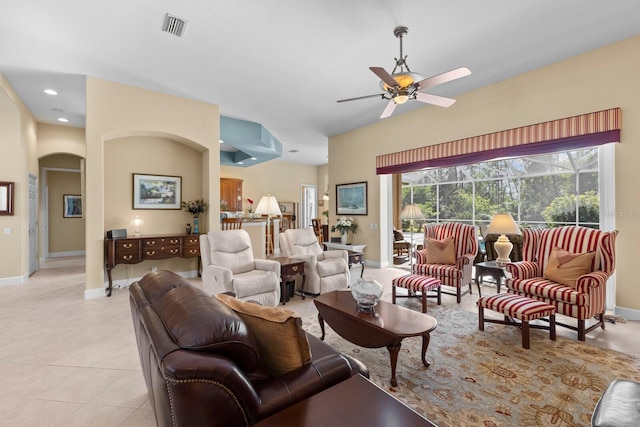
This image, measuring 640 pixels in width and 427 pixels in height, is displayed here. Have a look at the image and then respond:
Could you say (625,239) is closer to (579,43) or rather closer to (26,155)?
(579,43)

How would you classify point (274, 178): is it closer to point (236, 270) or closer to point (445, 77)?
point (236, 270)

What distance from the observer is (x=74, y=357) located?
8.60 feet

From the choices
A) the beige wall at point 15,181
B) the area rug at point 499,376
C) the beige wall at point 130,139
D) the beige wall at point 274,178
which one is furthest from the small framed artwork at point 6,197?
the area rug at point 499,376

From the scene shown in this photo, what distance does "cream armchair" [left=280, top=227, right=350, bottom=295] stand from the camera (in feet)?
14.3

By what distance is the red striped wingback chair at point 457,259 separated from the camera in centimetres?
399

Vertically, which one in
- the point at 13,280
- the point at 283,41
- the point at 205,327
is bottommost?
the point at 13,280

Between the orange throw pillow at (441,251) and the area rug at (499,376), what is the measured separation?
123 centimetres

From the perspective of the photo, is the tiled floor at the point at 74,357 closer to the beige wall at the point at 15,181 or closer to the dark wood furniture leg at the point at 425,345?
the beige wall at the point at 15,181

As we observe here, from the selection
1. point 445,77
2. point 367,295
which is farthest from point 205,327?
point 445,77

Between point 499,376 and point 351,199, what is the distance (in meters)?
5.21

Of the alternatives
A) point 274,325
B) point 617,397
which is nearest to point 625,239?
point 617,397

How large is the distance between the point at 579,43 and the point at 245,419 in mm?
4889

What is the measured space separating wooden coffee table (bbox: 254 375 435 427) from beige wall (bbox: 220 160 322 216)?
30.0 feet

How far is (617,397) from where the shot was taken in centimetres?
132
